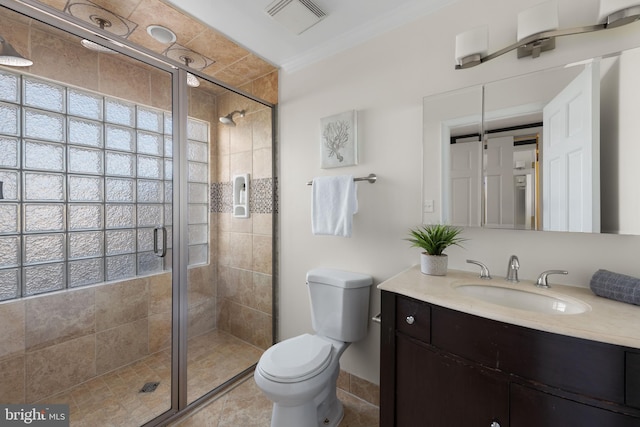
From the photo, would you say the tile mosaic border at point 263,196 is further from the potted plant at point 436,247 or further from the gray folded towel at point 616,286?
the gray folded towel at point 616,286

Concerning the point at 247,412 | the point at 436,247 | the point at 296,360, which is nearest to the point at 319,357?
the point at 296,360

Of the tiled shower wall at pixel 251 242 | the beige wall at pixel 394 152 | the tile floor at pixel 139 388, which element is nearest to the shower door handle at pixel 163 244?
the tiled shower wall at pixel 251 242

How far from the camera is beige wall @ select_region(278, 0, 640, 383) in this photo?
1123mm

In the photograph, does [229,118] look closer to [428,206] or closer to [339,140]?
[339,140]

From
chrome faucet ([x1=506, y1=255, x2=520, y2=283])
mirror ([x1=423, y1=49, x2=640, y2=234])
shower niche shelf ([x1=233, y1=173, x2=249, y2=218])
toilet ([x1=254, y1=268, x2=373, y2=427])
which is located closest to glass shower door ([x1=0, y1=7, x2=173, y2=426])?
shower niche shelf ([x1=233, y1=173, x2=249, y2=218])

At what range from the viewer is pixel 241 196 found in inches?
83.2

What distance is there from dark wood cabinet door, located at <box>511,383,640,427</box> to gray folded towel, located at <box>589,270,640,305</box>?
411 millimetres

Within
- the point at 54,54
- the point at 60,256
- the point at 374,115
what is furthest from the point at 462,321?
the point at 54,54

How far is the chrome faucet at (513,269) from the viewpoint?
46.4 inches

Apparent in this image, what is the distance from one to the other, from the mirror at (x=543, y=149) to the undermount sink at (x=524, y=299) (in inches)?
11.7

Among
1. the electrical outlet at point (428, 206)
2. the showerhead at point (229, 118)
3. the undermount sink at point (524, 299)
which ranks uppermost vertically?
the showerhead at point (229, 118)

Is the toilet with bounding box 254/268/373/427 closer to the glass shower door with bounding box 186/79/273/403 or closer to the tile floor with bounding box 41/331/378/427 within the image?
the tile floor with bounding box 41/331/378/427

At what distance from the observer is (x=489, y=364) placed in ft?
2.81

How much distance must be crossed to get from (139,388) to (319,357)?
4.00ft
